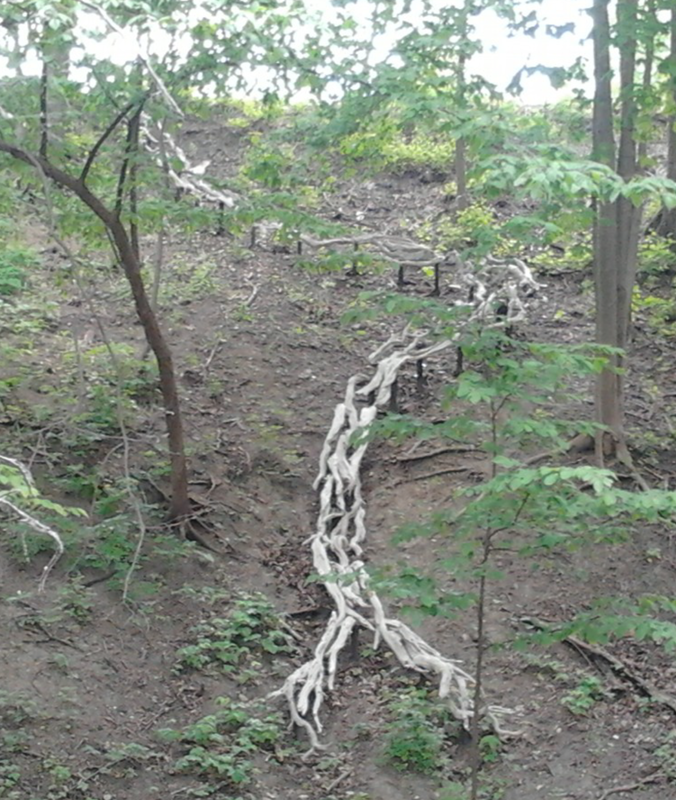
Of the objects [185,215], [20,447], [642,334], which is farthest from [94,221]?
[642,334]

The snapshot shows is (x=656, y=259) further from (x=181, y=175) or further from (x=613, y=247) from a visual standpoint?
(x=181, y=175)

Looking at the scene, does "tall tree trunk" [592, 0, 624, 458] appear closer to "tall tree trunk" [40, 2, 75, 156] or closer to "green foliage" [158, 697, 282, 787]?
"green foliage" [158, 697, 282, 787]

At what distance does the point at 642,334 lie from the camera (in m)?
11.7

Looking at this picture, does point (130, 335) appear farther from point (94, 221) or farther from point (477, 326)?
point (477, 326)

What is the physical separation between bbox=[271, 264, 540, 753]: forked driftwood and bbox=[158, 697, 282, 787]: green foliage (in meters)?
0.23

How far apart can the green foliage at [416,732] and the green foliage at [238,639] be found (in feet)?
3.66

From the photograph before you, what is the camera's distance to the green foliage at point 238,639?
7.33 metres

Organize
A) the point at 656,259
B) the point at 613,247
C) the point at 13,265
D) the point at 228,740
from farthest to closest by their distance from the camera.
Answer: the point at 656,259
the point at 13,265
the point at 613,247
the point at 228,740

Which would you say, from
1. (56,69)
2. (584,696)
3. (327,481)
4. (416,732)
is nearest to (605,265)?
(327,481)

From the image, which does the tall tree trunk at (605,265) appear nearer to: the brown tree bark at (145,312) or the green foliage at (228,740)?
the brown tree bark at (145,312)

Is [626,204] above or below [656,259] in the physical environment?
above

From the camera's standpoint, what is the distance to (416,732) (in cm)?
671

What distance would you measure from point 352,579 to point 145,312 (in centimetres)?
344

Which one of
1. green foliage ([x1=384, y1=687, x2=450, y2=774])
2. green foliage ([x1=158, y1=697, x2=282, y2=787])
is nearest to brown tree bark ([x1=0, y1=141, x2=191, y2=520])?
green foliage ([x1=158, y1=697, x2=282, y2=787])
